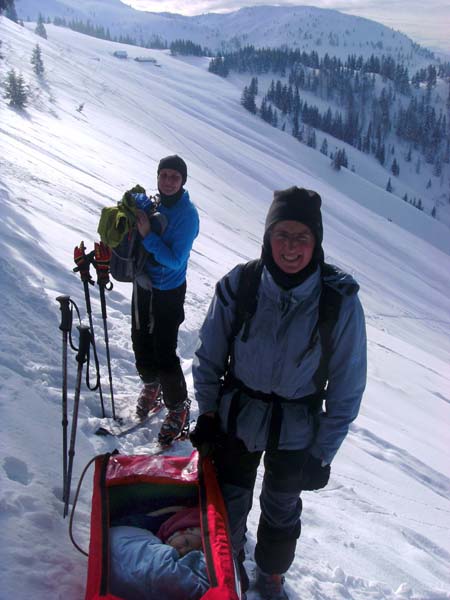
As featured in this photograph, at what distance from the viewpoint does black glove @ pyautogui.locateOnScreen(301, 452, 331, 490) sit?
2557 mm

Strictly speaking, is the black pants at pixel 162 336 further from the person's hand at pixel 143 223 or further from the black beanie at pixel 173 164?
the black beanie at pixel 173 164

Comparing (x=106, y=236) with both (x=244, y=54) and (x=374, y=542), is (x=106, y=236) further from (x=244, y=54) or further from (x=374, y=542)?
(x=244, y=54)

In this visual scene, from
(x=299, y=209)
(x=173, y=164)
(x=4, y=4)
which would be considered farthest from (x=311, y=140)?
(x=299, y=209)

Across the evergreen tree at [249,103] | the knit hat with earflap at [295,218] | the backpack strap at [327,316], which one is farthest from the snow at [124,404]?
the evergreen tree at [249,103]

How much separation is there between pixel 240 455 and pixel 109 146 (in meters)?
22.0

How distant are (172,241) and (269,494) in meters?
1.81

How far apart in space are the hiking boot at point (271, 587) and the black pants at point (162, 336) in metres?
1.49

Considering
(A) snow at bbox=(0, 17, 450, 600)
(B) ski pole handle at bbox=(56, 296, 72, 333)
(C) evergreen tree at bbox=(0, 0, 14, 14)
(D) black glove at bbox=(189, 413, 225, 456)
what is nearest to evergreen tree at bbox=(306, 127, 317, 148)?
(A) snow at bbox=(0, 17, 450, 600)

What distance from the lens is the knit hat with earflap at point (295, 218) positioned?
2.30m

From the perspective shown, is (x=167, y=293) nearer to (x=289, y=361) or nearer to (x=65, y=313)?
(x=65, y=313)

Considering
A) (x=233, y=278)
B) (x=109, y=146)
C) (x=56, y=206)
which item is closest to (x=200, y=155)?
(x=109, y=146)

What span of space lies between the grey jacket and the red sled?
1.06 ft

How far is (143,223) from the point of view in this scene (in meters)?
3.50

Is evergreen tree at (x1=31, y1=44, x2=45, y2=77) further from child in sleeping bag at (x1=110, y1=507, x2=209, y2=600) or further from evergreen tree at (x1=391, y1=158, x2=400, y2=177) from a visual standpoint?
evergreen tree at (x1=391, y1=158, x2=400, y2=177)
